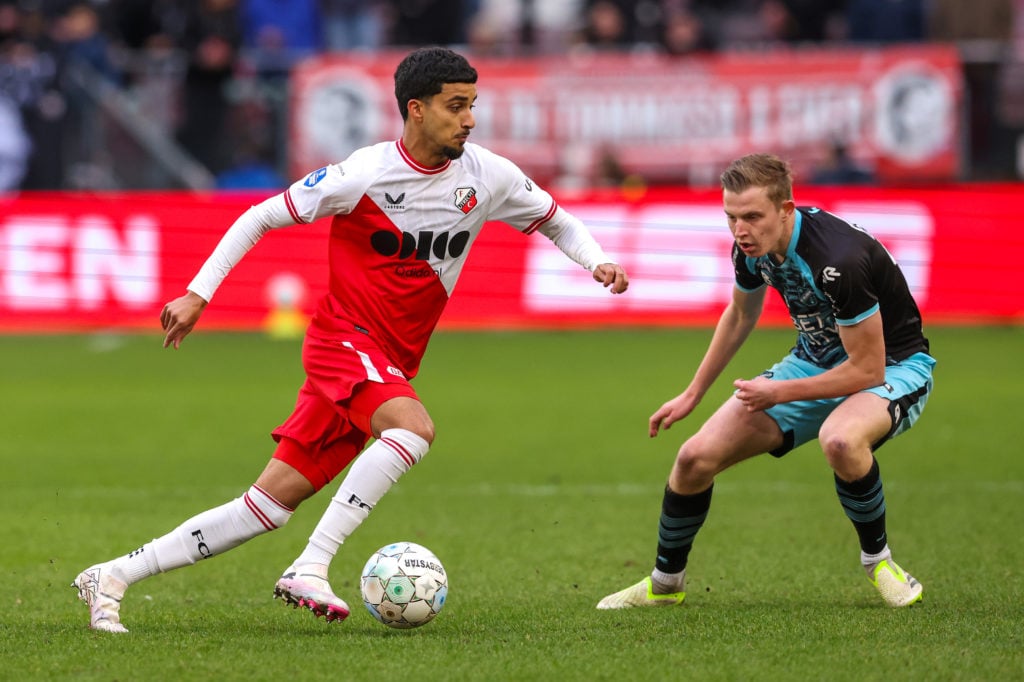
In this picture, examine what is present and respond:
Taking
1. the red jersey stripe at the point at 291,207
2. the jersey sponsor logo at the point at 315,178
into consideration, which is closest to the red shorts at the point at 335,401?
the red jersey stripe at the point at 291,207

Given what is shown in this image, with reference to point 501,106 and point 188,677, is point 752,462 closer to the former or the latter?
point 188,677

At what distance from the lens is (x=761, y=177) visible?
6016mm

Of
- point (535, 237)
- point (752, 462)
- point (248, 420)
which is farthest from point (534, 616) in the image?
point (535, 237)

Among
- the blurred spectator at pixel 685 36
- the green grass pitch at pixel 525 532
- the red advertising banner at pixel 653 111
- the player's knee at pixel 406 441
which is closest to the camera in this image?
the green grass pitch at pixel 525 532

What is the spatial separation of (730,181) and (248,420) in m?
7.02

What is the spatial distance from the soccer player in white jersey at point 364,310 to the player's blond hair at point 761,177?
0.58 metres

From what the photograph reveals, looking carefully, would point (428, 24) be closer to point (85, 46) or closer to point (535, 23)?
point (535, 23)

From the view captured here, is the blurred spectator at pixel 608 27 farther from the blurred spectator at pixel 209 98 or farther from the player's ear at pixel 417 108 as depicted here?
the player's ear at pixel 417 108

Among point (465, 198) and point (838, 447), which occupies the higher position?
point (465, 198)

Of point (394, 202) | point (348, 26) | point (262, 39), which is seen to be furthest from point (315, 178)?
point (348, 26)

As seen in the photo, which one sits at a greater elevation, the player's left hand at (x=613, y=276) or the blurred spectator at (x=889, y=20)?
the player's left hand at (x=613, y=276)

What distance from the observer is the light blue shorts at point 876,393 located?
6293mm

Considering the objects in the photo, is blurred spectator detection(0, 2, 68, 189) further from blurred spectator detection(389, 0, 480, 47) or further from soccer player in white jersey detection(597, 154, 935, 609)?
soccer player in white jersey detection(597, 154, 935, 609)

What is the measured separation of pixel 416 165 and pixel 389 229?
10.7 inches
